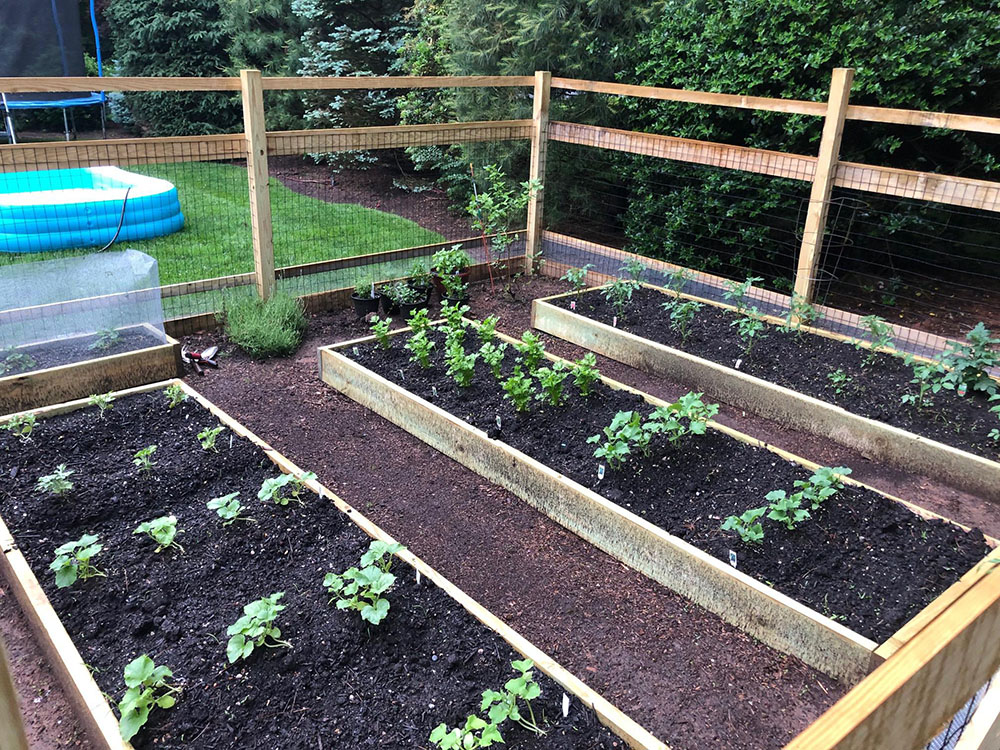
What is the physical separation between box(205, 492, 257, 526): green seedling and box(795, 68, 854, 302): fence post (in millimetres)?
4410

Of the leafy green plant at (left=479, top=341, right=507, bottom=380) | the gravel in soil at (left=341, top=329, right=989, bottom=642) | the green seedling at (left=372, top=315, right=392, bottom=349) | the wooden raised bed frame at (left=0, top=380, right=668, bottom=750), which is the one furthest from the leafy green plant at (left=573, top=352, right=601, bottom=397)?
the wooden raised bed frame at (left=0, top=380, right=668, bottom=750)

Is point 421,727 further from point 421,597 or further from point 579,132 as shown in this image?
point 579,132

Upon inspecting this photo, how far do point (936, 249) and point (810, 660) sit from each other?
17.3ft

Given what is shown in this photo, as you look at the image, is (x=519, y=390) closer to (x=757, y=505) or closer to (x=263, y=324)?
(x=757, y=505)

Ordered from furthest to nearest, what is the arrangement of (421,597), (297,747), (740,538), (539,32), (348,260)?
(539,32)
(348,260)
(740,538)
(421,597)
(297,747)

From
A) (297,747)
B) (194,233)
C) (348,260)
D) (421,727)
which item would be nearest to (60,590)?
(297,747)

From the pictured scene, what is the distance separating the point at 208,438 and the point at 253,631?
1543mm

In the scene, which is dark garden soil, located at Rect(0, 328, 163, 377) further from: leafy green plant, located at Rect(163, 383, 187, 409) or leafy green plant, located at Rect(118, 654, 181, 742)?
leafy green plant, located at Rect(118, 654, 181, 742)

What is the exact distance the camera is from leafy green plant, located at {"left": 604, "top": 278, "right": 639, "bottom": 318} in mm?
6012

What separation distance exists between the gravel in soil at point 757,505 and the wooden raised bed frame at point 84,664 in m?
1.07

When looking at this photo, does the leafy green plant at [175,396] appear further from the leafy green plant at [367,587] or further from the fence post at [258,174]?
the leafy green plant at [367,587]

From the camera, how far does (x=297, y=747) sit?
2.29m

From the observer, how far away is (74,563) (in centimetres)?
292

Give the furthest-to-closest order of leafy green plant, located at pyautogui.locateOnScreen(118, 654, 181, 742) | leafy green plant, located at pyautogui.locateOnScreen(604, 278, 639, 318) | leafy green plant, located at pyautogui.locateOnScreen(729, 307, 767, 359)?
leafy green plant, located at pyautogui.locateOnScreen(604, 278, 639, 318) → leafy green plant, located at pyautogui.locateOnScreen(729, 307, 767, 359) → leafy green plant, located at pyautogui.locateOnScreen(118, 654, 181, 742)
